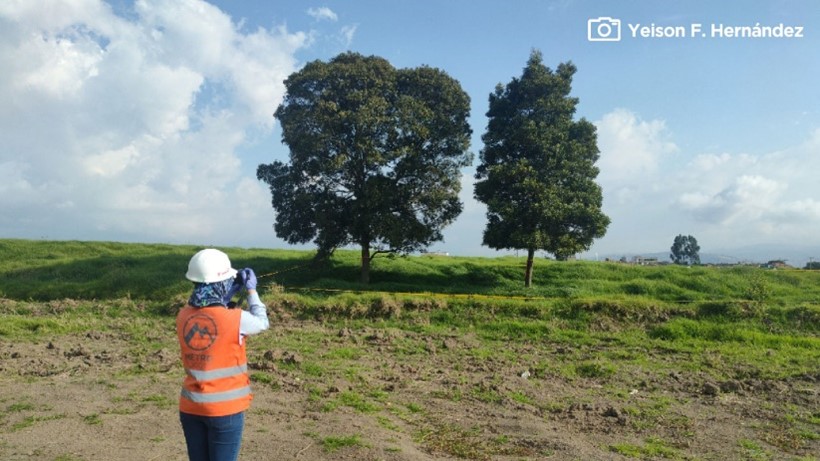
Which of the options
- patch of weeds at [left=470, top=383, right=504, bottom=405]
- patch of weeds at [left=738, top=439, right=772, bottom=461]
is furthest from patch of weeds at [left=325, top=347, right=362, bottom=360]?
patch of weeds at [left=738, top=439, right=772, bottom=461]

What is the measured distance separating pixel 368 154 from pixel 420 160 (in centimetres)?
186

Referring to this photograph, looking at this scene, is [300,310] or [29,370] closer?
[29,370]

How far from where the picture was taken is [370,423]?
6.84 meters

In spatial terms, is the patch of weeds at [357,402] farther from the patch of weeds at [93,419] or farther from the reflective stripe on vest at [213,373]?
the reflective stripe on vest at [213,373]

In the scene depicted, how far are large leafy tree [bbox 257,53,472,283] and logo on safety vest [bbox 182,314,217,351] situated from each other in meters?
13.7

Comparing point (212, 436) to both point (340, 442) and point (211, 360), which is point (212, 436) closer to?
point (211, 360)

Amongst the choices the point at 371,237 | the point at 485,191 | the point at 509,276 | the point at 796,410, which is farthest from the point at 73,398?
the point at 509,276

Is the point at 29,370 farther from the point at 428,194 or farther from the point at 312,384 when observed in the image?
the point at 428,194

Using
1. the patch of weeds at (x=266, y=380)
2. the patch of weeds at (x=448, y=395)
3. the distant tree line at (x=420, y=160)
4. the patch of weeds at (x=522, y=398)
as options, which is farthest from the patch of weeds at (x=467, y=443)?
the distant tree line at (x=420, y=160)

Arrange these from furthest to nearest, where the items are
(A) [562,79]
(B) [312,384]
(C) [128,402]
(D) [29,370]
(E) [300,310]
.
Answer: (A) [562,79]
(E) [300,310]
(D) [29,370]
(B) [312,384]
(C) [128,402]

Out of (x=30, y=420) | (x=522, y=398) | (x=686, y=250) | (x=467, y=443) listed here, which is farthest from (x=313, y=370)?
(x=686, y=250)

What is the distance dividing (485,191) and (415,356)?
28.0 feet

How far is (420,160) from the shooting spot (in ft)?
60.1

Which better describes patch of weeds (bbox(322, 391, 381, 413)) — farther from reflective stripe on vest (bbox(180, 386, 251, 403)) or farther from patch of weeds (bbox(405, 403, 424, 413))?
reflective stripe on vest (bbox(180, 386, 251, 403))
